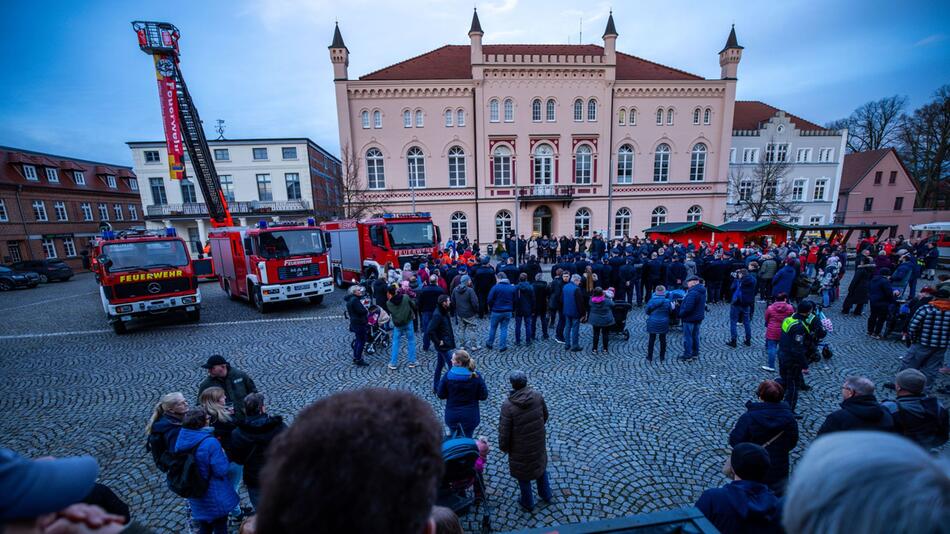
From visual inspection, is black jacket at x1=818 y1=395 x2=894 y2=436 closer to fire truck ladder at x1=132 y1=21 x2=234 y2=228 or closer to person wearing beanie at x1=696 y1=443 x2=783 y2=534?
person wearing beanie at x1=696 y1=443 x2=783 y2=534

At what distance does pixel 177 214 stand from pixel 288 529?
40669mm

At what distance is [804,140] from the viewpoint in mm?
31688

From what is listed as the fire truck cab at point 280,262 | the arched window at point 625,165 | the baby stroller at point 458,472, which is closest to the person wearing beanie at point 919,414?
the baby stroller at point 458,472

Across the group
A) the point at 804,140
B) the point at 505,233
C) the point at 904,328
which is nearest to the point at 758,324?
the point at 904,328

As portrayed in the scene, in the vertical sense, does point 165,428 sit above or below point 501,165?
below

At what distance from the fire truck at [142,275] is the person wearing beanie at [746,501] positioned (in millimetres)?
12586

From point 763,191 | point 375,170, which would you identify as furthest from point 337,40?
point 763,191

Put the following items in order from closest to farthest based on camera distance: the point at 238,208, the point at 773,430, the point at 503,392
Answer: the point at 773,430, the point at 503,392, the point at 238,208

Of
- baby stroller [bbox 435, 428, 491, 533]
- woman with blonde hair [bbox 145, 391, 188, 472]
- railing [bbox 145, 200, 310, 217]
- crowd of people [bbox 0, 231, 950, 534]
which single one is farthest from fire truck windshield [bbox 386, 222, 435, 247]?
railing [bbox 145, 200, 310, 217]

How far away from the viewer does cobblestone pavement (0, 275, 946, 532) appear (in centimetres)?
407

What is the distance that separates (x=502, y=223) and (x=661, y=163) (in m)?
13.5

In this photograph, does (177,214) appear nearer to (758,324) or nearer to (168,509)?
(168,509)

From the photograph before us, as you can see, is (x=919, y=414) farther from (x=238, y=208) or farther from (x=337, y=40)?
(x=238, y=208)

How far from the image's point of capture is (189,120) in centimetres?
1397
